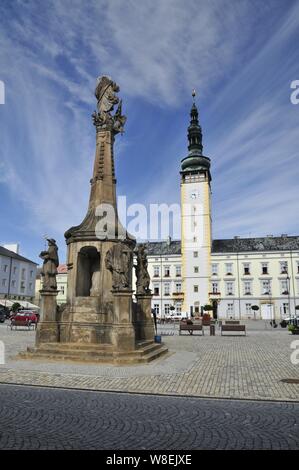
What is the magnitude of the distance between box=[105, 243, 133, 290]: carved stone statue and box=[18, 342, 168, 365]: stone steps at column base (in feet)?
6.72

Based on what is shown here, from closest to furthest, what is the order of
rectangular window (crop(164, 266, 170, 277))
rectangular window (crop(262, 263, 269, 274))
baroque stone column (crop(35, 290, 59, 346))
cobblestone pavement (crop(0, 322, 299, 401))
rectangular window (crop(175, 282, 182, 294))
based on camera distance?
cobblestone pavement (crop(0, 322, 299, 401)), baroque stone column (crop(35, 290, 59, 346)), rectangular window (crop(262, 263, 269, 274)), rectangular window (crop(175, 282, 182, 294)), rectangular window (crop(164, 266, 170, 277))

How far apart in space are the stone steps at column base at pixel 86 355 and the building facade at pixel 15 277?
4949 cm

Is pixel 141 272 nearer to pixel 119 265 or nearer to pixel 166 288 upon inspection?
pixel 119 265

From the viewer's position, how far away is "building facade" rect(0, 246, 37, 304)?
61781 mm

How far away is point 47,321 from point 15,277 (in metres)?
55.5

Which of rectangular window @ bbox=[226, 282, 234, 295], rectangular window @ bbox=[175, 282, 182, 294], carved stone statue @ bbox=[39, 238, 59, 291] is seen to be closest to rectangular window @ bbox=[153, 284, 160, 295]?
rectangular window @ bbox=[175, 282, 182, 294]

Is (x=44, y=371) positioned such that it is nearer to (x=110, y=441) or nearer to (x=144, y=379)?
(x=144, y=379)

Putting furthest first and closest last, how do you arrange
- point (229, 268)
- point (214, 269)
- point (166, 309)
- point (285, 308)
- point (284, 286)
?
point (166, 309)
point (214, 269)
point (229, 268)
point (284, 286)
point (285, 308)

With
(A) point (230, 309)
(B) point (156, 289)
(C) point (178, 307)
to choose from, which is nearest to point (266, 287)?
(A) point (230, 309)

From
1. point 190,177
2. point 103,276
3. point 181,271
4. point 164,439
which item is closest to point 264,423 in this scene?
point 164,439

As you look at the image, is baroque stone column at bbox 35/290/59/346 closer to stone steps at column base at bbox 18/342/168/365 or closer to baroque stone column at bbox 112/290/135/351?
stone steps at column base at bbox 18/342/168/365

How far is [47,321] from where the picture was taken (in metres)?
13.4

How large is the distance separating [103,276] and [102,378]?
15.3 feet
